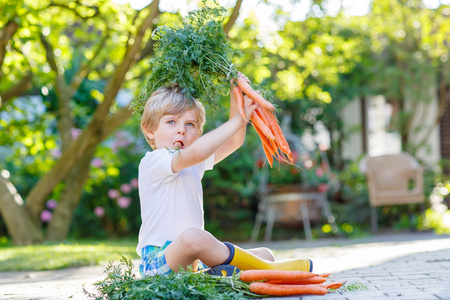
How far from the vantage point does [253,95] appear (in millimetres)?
2666

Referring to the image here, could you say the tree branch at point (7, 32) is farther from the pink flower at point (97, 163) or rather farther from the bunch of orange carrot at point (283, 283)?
the bunch of orange carrot at point (283, 283)

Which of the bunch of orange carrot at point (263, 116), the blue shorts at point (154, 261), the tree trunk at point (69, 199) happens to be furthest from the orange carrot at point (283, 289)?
the tree trunk at point (69, 199)

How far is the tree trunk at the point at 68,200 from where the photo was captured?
7.75 metres

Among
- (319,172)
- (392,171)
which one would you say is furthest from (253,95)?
(392,171)

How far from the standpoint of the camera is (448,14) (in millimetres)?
9805

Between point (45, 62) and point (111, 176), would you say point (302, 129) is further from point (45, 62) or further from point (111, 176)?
point (45, 62)

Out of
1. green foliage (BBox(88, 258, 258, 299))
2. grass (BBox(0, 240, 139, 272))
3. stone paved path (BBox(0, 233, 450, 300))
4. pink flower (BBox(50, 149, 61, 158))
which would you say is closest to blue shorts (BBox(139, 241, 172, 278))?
green foliage (BBox(88, 258, 258, 299))

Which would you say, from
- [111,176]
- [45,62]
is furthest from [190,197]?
[111,176]

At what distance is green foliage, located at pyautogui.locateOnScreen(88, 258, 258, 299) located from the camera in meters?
2.33

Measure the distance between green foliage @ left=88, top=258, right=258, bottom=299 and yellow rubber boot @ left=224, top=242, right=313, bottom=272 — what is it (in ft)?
0.40

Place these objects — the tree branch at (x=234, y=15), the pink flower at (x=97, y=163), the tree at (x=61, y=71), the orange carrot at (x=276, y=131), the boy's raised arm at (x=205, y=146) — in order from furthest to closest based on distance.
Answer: the pink flower at (x=97, y=163) → the tree at (x=61, y=71) → the tree branch at (x=234, y=15) → the orange carrot at (x=276, y=131) → the boy's raised arm at (x=205, y=146)

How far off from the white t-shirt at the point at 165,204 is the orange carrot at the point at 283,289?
1.44 feet

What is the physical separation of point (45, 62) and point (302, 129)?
446cm

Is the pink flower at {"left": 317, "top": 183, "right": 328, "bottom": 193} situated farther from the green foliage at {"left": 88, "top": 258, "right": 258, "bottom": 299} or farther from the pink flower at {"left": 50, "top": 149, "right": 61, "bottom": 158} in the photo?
the green foliage at {"left": 88, "top": 258, "right": 258, "bottom": 299}
